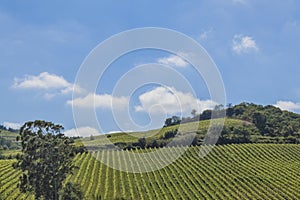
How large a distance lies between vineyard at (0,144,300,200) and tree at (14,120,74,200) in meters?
6.83

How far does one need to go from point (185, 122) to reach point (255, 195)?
33.0 metres

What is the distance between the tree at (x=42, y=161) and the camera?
125 feet

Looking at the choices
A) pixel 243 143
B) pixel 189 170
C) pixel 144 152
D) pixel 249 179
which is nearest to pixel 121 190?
pixel 189 170

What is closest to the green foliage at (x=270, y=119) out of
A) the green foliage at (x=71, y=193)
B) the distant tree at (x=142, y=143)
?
the distant tree at (x=142, y=143)

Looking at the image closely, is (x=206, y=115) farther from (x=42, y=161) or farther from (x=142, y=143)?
(x=42, y=161)

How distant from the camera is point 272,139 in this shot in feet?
304

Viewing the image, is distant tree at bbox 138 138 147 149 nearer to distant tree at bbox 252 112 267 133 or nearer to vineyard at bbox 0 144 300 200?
vineyard at bbox 0 144 300 200

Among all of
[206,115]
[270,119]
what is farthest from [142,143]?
[206,115]

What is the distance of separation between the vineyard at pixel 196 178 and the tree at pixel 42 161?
22.4 feet

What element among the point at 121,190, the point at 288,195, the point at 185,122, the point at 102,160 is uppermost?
the point at 185,122

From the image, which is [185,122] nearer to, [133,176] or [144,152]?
[144,152]

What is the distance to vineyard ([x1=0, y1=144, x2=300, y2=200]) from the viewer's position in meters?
50.8

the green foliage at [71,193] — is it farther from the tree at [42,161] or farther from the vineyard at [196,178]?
the vineyard at [196,178]

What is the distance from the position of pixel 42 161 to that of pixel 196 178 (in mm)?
25215
